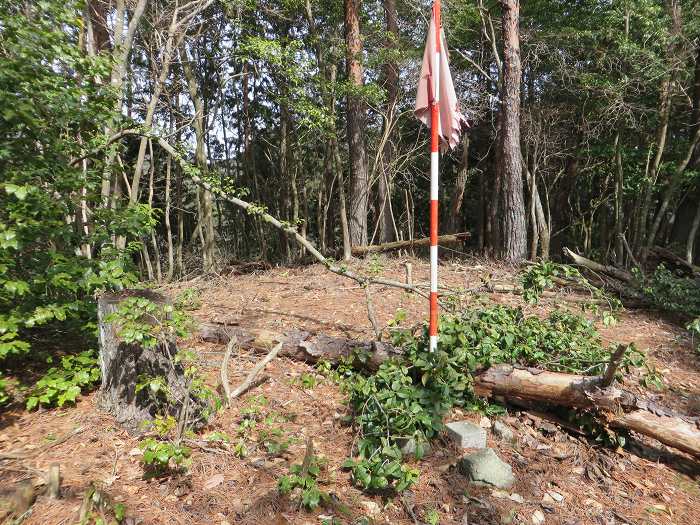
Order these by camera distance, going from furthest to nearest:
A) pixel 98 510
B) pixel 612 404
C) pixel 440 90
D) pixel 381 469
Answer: pixel 440 90 → pixel 612 404 → pixel 381 469 → pixel 98 510

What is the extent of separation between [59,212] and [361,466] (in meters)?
2.97

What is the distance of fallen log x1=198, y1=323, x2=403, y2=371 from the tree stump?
4.60 feet

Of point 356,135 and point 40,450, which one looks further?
point 356,135

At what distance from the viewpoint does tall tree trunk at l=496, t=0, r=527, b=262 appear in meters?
9.00

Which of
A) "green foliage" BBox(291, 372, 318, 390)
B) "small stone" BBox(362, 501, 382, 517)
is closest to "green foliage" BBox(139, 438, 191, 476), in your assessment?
"small stone" BBox(362, 501, 382, 517)

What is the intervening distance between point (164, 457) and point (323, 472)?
102 cm

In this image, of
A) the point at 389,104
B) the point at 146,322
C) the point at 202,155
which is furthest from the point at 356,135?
the point at 146,322

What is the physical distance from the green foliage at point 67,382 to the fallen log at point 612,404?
3.52 m

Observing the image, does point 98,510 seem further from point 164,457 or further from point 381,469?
point 381,469

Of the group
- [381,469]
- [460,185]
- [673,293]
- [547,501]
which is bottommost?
[547,501]

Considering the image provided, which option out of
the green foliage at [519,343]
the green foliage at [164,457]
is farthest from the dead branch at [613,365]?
the green foliage at [164,457]

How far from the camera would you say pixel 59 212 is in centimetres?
315

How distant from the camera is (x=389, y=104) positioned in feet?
35.2

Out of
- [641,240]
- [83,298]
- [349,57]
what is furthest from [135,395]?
[641,240]
